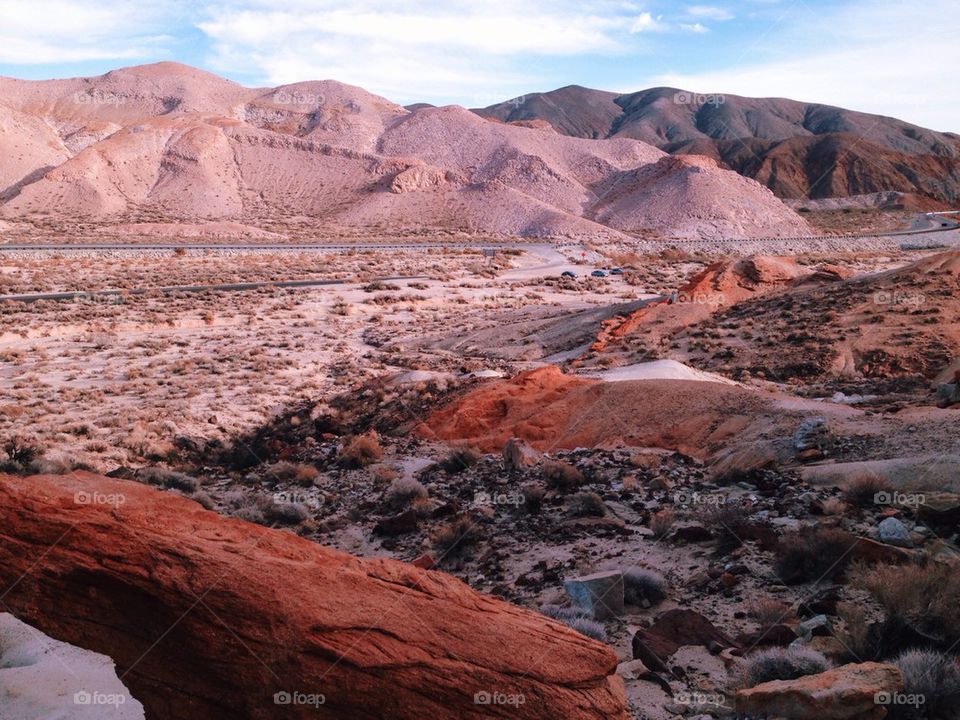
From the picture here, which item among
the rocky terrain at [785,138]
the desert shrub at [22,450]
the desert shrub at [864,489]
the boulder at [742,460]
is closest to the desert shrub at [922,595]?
the desert shrub at [864,489]

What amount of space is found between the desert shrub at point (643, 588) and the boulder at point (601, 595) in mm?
192

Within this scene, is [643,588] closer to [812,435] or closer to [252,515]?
[812,435]

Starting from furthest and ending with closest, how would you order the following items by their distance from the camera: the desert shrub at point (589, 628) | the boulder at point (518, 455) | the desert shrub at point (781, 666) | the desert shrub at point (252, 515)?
the boulder at point (518, 455) → the desert shrub at point (252, 515) → the desert shrub at point (589, 628) → the desert shrub at point (781, 666)

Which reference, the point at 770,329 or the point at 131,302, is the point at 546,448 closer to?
the point at 770,329

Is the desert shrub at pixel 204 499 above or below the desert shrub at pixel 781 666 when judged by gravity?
below

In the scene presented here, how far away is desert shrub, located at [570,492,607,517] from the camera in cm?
945

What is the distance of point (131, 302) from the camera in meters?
31.0

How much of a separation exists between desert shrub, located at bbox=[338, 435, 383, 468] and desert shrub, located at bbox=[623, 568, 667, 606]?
6767mm

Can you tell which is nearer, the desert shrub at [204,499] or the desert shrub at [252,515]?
the desert shrub at [252,515]

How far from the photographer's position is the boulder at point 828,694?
447cm

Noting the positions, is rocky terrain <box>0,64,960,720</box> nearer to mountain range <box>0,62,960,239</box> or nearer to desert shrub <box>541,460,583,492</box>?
desert shrub <box>541,460,583,492</box>

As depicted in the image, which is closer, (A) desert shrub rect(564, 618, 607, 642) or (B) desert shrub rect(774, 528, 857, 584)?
(A) desert shrub rect(564, 618, 607, 642)

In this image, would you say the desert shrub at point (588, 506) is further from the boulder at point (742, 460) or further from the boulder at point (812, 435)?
the boulder at point (812, 435)

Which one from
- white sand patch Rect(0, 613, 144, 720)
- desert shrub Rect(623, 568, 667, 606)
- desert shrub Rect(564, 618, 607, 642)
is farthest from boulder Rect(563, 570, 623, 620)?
white sand patch Rect(0, 613, 144, 720)
